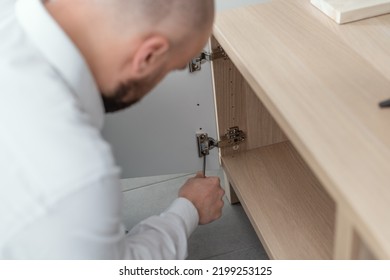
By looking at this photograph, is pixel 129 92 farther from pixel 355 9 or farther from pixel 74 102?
pixel 355 9

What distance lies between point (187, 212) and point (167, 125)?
0.28m

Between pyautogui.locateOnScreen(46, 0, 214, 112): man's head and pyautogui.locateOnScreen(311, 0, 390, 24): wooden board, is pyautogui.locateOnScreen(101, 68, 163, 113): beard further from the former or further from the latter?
pyautogui.locateOnScreen(311, 0, 390, 24): wooden board

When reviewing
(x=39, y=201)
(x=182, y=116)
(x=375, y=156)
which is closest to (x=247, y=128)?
(x=182, y=116)

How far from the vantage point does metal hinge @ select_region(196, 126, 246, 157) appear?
103 cm

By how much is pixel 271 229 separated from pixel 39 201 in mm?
514

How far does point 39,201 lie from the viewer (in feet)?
1.55

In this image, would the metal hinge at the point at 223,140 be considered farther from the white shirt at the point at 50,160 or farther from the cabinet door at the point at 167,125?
the white shirt at the point at 50,160

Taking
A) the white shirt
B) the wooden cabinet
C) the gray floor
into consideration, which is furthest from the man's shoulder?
the gray floor

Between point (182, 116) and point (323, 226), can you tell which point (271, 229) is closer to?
point (323, 226)

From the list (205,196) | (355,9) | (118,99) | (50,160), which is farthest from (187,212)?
(355,9)

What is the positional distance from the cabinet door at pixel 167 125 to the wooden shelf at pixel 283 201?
0.11 meters

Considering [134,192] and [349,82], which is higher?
[349,82]

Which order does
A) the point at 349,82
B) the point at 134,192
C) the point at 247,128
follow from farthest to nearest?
1. the point at 134,192
2. the point at 247,128
3. the point at 349,82

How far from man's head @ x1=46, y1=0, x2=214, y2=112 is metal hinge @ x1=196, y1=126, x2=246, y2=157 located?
422 mm
